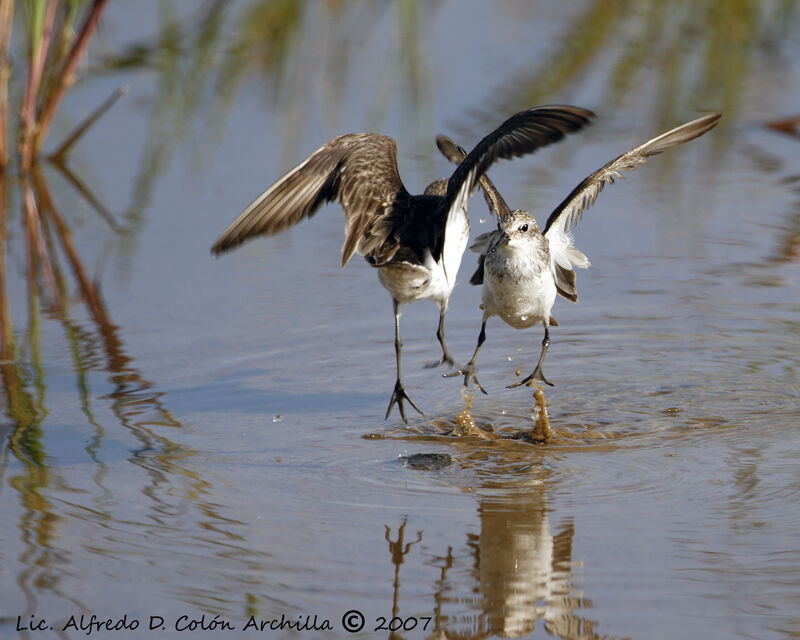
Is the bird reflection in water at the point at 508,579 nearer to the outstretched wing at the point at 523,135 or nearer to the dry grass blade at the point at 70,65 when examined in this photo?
the outstretched wing at the point at 523,135

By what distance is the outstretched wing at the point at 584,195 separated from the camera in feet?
22.1

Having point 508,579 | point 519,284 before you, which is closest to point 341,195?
point 519,284

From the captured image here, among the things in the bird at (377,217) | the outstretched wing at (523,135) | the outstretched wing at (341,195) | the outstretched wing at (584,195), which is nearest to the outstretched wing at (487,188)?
the outstretched wing at (584,195)

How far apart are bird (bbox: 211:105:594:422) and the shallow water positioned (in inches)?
30.5

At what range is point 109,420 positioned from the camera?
6.31 metres

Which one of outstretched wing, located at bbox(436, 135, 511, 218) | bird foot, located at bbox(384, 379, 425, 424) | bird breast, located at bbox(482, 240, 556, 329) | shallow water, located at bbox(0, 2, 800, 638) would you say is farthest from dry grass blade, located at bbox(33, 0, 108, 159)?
bird foot, located at bbox(384, 379, 425, 424)

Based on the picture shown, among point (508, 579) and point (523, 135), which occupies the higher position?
point (523, 135)

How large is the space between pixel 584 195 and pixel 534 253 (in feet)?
1.42

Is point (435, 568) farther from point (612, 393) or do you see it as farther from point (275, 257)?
point (275, 257)

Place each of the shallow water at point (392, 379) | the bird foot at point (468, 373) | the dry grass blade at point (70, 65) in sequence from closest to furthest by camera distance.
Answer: the shallow water at point (392, 379)
the bird foot at point (468, 373)
the dry grass blade at point (70, 65)

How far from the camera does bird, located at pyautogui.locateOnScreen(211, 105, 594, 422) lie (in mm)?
6328

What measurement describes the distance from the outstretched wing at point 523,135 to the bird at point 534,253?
0.93m

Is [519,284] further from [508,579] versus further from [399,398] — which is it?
[508,579]

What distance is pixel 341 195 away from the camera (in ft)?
21.2
